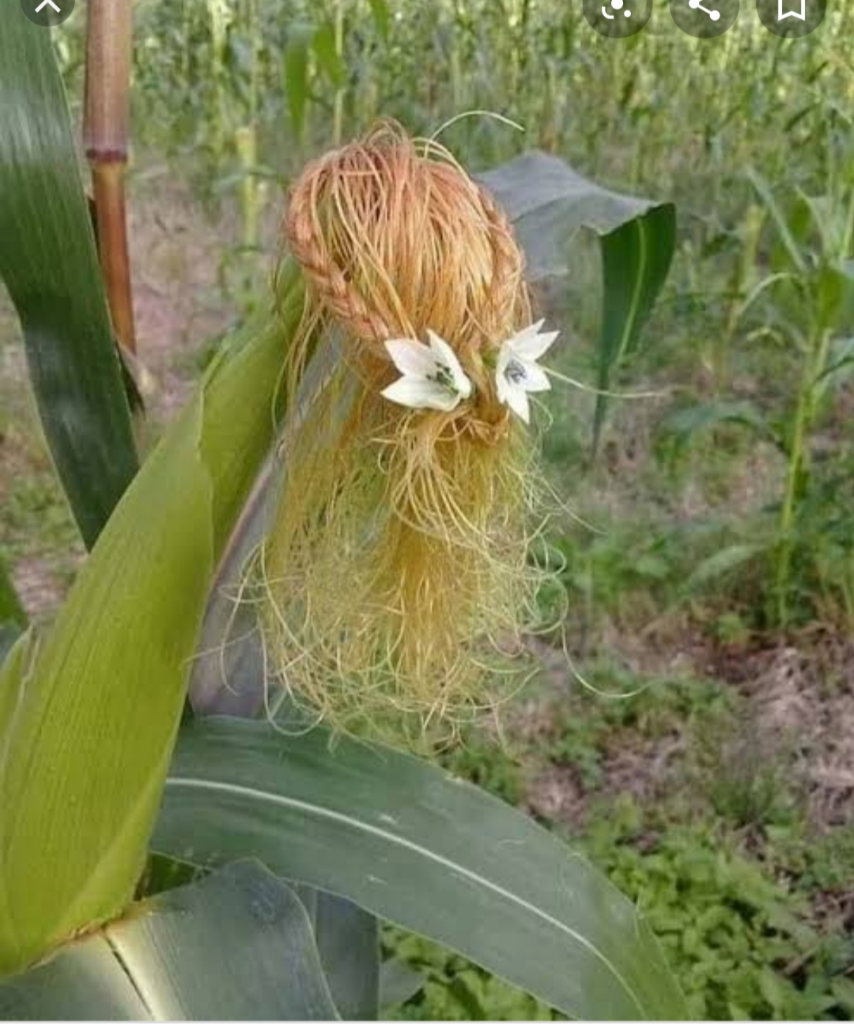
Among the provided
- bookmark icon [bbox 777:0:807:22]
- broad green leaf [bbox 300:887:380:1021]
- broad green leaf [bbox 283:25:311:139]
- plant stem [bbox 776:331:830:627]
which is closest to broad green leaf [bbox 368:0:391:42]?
broad green leaf [bbox 283:25:311:139]

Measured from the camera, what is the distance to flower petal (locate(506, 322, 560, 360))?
29cm

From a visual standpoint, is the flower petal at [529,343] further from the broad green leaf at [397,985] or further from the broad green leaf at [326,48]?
the broad green leaf at [326,48]

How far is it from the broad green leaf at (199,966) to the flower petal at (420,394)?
0.16 meters

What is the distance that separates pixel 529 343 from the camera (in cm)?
29

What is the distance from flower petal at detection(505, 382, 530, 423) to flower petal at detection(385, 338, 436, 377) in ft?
0.06

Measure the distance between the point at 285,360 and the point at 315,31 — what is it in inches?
38.7

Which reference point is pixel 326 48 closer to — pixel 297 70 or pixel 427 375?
pixel 297 70

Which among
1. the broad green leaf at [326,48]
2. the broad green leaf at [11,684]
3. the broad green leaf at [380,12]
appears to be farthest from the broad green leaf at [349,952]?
the broad green leaf at [326,48]

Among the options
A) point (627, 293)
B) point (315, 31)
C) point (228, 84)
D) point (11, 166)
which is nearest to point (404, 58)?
point (228, 84)

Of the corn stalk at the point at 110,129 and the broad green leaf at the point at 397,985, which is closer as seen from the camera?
the corn stalk at the point at 110,129

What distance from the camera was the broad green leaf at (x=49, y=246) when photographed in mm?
370

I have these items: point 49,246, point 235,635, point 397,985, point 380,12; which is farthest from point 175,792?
point 380,12

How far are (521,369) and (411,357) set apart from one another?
0.03 m

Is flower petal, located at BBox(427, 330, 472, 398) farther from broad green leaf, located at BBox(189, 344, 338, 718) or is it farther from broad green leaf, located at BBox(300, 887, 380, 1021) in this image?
broad green leaf, located at BBox(300, 887, 380, 1021)
